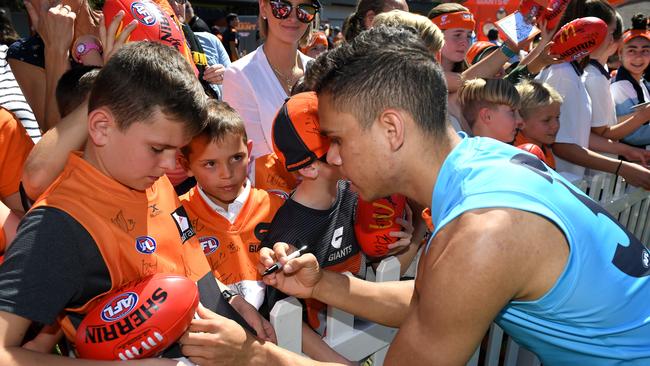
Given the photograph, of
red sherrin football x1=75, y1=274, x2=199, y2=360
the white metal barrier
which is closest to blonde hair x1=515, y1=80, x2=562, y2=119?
the white metal barrier

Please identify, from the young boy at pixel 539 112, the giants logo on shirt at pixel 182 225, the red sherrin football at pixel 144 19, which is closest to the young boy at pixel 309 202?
the giants logo on shirt at pixel 182 225

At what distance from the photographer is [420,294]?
5.23ft

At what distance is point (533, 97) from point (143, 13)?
3109 mm

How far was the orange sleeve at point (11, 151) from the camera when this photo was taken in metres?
2.30

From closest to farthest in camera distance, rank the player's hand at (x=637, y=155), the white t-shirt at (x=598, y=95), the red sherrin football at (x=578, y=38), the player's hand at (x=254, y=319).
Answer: the player's hand at (x=254, y=319) < the red sherrin football at (x=578, y=38) < the white t-shirt at (x=598, y=95) < the player's hand at (x=637, y=155)

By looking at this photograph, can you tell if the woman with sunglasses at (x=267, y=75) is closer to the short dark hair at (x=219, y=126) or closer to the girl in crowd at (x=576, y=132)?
the short dark hair at (x=219, y=126)

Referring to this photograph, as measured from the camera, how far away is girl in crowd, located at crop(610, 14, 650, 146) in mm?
5551

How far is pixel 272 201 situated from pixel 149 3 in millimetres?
1282

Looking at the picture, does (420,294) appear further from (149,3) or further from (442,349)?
(149,3)

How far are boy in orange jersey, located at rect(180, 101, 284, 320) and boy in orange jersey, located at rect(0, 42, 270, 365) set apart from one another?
32 cm

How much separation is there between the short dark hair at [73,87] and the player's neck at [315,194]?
110 cm

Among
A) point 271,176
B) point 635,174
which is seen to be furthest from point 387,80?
point 635,174

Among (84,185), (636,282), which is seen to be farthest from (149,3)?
(636,282)

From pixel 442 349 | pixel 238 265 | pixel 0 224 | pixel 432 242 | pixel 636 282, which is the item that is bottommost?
pixel 238 265
